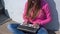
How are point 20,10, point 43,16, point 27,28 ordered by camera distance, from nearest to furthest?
point 27,28
point 43,16
point 20,10

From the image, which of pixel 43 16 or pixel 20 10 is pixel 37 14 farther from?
pixel 20 10

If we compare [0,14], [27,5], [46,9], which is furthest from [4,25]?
[46,9]

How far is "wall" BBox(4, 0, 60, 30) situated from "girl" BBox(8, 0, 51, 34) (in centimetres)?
11

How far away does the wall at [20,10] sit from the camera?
2141 millimetres

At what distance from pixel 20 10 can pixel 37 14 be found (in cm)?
42

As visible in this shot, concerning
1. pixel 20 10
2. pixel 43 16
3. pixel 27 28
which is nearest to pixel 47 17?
pixel 43 16

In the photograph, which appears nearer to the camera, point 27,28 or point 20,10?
point 27,28

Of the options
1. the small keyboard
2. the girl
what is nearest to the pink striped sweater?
the girl

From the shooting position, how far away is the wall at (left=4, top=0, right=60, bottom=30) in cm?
214

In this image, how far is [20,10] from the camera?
246 cm

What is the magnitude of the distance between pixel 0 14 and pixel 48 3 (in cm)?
96

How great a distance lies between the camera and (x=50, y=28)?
2318 mm

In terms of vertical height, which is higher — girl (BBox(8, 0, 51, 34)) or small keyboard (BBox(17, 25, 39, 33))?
girl (BBox(8, 0, 51, 34))

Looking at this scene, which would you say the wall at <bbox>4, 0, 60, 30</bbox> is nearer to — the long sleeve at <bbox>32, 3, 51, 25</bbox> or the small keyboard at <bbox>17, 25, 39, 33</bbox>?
the long sleeve at <bbox>32, 3, 51, 25</bbox>
